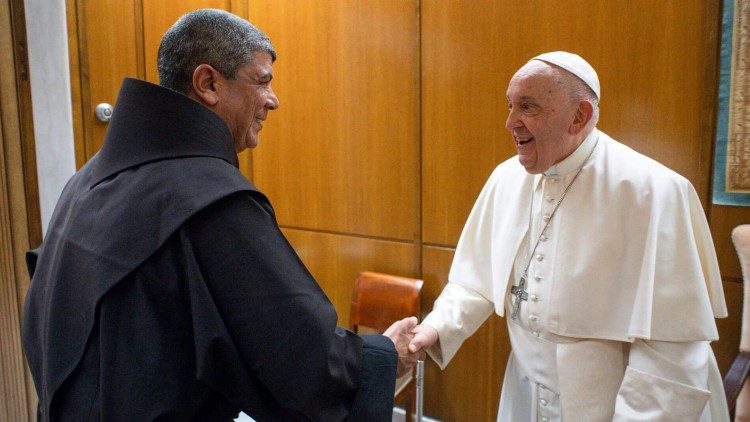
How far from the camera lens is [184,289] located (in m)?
1.12

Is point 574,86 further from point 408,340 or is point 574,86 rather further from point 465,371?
point 465,371

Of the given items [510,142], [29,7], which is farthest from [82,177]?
[510,142]

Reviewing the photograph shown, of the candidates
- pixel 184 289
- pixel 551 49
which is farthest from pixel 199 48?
pixel 551 49

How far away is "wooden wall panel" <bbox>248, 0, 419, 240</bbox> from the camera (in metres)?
3.09

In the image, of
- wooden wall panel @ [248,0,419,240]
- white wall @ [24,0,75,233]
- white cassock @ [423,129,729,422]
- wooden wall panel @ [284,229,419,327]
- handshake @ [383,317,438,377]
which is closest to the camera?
white cassock @ [423,129,729,422]

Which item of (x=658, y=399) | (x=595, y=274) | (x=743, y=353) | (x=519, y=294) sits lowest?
(x=743, y=353)

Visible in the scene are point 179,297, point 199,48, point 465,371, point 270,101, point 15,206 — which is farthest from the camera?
point 465,371

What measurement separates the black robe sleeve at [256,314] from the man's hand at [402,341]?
558mm

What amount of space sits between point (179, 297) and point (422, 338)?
37.2 inches

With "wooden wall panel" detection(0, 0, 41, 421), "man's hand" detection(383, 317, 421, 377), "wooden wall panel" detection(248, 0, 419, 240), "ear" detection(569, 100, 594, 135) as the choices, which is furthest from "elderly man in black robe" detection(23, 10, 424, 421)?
"wooden wall panel" detection(248, 0, 419, 240)

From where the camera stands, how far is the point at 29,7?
8.23ft

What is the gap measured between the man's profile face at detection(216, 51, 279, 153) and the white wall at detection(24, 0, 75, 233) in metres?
1.74

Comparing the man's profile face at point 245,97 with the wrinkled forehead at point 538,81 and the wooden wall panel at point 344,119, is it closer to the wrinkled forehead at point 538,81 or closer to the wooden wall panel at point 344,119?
the wrinkled forehead at point 538,81

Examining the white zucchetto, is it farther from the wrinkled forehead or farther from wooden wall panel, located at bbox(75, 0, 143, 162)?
wooden wall panel, located at bbox(75, 0, 143, 162)
